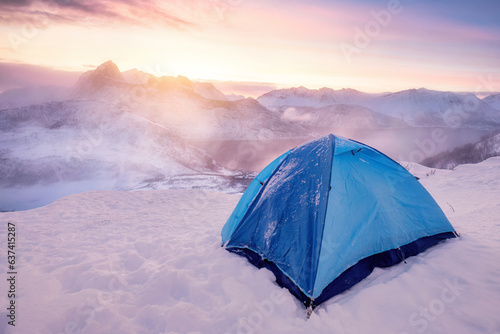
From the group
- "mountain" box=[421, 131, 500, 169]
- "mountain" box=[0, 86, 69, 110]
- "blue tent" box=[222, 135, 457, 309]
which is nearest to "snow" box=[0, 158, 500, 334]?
"blue tent" box=[222, 135, 457, 309]

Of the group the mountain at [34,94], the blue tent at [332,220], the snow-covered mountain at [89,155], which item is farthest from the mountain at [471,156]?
the mountain at [34,94]

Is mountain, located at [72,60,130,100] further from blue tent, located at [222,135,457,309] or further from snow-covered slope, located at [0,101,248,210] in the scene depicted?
blue tent, located at [222,135,457,309]

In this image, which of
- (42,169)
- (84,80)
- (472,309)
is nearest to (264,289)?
(472,309)

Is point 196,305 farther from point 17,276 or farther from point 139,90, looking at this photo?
point 139,90

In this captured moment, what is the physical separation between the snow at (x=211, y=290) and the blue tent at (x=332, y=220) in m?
0.21

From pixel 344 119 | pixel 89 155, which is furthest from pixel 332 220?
pixel 344 119

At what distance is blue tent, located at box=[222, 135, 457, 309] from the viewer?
11.5 feet

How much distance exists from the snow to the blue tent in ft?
0.68

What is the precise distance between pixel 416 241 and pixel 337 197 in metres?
1.67

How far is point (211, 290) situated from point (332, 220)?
6.95 feet

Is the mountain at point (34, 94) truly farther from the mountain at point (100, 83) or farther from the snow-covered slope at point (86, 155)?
the snow-covered slope at point (86, 155)

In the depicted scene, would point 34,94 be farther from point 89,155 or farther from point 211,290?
point 211,290

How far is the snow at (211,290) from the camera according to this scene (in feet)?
9.76

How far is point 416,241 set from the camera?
13.7ft
